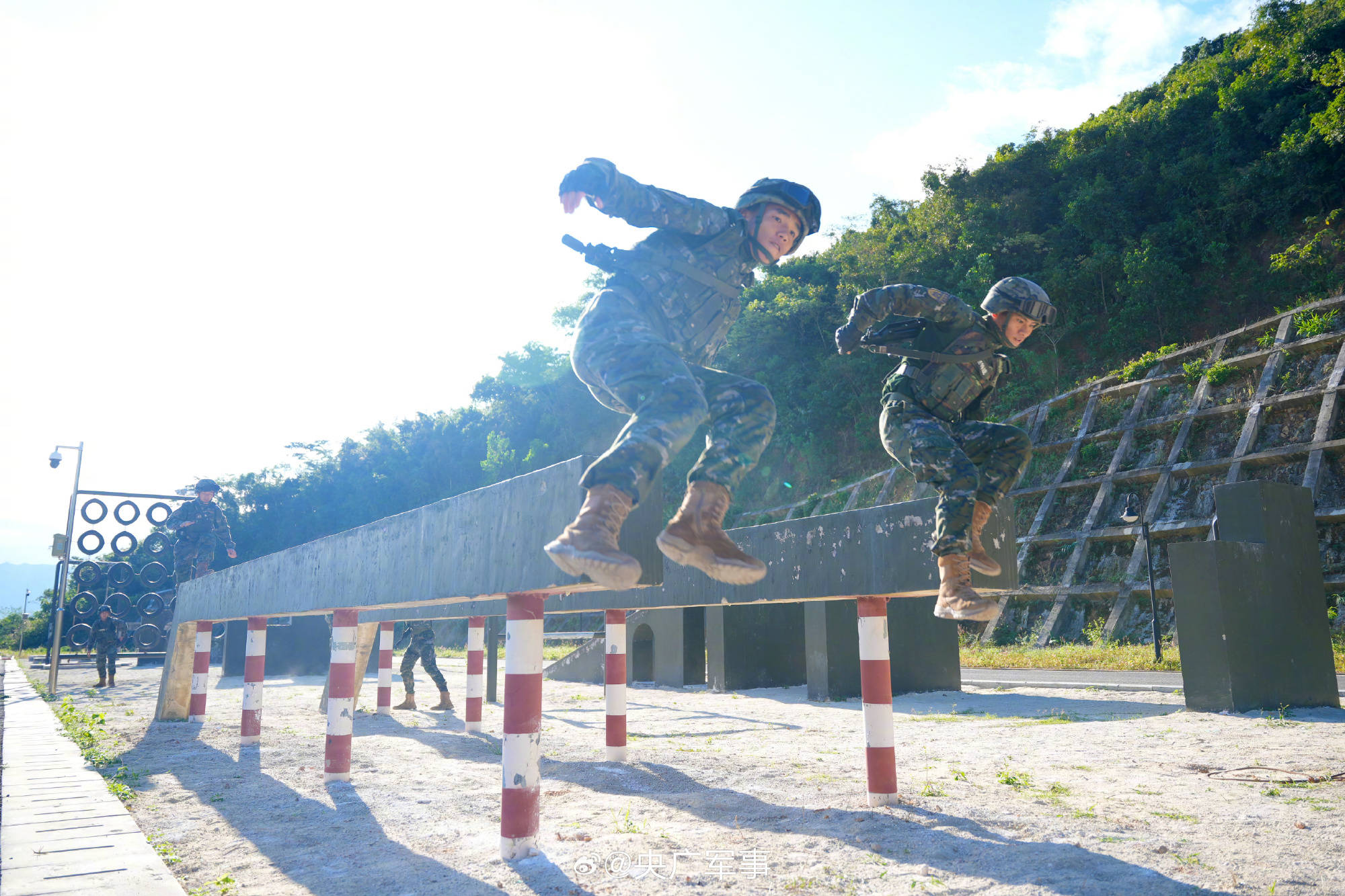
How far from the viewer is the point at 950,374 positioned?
15.3ft

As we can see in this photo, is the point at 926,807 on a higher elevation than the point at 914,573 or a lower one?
lower

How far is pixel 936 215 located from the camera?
1282 inches

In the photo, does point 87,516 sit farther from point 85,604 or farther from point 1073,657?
point 1073,657

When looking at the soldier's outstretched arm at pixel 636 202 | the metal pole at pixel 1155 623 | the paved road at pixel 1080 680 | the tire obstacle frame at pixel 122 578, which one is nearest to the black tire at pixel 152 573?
the tire obstacle frame at pixel 122 578

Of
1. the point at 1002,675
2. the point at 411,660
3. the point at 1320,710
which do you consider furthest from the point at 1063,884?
the point at 1002,675

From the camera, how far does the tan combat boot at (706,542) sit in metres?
2.88

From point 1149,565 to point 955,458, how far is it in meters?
14.3

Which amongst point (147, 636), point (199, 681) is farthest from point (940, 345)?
point (147, 636)

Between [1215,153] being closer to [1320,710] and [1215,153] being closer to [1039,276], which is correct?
[1039,276]

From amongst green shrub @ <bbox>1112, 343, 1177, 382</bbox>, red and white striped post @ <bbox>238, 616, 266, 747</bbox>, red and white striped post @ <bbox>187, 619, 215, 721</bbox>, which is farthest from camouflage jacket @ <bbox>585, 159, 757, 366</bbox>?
green shrub @ <bbox>1112, 343, 1177, 382</bbox>

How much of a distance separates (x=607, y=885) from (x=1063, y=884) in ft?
6.25

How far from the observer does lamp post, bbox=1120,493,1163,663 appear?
1520 cm

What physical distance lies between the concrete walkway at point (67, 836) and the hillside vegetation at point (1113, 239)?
21.9 m

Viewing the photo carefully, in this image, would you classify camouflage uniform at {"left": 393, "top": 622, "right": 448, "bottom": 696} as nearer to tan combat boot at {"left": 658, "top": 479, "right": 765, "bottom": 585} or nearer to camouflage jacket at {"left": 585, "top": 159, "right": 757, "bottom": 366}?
camouflage jacket at {"left": 585, "top": 159, "right": 757, "bottom": 366}
